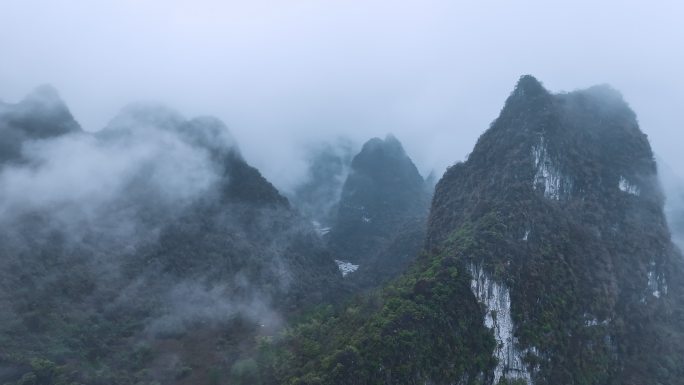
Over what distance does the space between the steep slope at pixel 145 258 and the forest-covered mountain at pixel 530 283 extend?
9517 millimetres

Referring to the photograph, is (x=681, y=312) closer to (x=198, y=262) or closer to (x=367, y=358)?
(x=367, y=358)

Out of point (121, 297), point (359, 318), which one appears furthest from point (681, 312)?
point (121, 297)

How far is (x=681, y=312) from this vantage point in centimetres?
5541

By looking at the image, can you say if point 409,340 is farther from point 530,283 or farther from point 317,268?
point 317,268

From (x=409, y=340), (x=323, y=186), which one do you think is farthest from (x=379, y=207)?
(x=409, y=340)

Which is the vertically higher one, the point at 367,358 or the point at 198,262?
the point at 198,262

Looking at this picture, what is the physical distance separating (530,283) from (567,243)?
702 centimetres

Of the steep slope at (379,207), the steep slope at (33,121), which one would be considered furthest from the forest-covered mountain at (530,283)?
the steep slope at (33,121)

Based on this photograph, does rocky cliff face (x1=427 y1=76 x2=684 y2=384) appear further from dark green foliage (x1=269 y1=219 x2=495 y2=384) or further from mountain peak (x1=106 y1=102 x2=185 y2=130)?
mountain peak (x1=106 y1=102 x2=185 y2=130)

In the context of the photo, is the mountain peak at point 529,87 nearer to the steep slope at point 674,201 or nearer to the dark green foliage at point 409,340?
the dark green foliage at point 409,340

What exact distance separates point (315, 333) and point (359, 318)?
4.82 m

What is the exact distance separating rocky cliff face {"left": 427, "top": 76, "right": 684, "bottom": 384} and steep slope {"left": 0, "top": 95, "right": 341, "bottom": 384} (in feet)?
64.0

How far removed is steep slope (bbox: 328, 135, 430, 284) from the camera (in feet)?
298

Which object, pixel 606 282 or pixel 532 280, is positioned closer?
pixel 532 280
